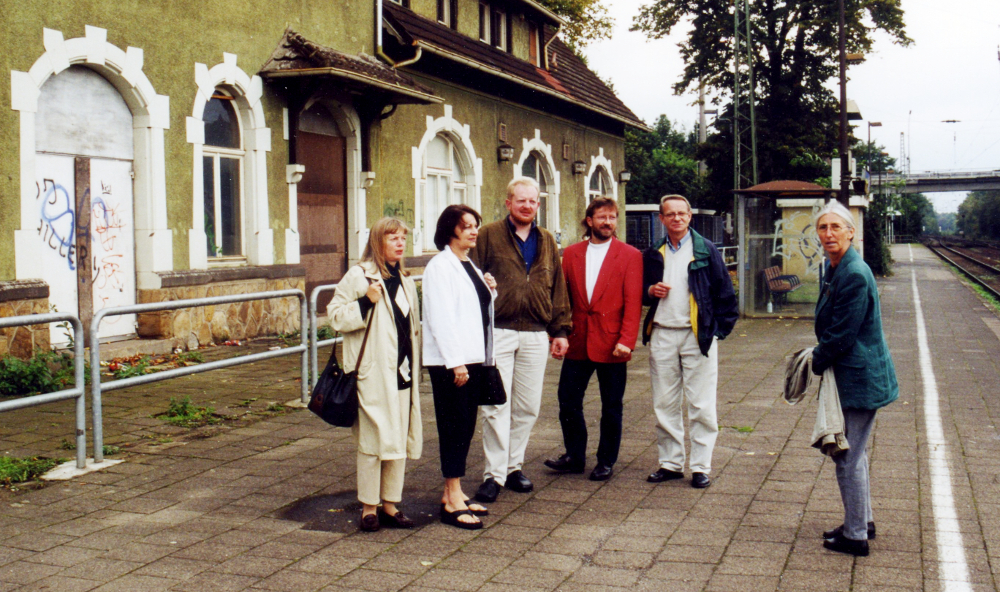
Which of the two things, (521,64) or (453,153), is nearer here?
(453,153)

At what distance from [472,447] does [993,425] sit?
14.0 ft

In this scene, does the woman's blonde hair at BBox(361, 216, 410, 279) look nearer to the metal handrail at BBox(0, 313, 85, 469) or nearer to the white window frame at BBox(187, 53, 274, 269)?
the metal handrail at BBox(0, 313, 85, 469)

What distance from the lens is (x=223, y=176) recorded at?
1307 cm

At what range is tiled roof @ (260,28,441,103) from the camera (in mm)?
13203

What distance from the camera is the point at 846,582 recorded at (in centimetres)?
440

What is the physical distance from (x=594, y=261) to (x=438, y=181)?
12.4 meters

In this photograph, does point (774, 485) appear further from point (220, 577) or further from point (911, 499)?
point (220, 577)

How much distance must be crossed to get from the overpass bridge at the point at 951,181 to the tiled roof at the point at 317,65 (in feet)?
284

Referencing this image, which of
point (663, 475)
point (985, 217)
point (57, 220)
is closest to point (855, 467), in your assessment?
point (663, 475)

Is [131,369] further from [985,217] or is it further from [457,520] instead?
[985,217]

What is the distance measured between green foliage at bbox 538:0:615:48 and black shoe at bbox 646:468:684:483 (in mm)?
28362

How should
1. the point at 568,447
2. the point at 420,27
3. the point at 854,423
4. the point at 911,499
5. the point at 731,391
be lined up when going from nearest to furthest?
the point at 854,423 → the point at 911,499 → the point at 568,447 → the point at 731,391 → the point at 420,27

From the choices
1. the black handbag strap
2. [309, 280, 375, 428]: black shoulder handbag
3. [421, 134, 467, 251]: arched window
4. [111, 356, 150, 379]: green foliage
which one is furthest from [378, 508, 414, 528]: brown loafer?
[421, 134, 467, 251]: arched window

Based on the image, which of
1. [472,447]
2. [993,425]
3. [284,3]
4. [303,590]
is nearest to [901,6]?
[284,3]
